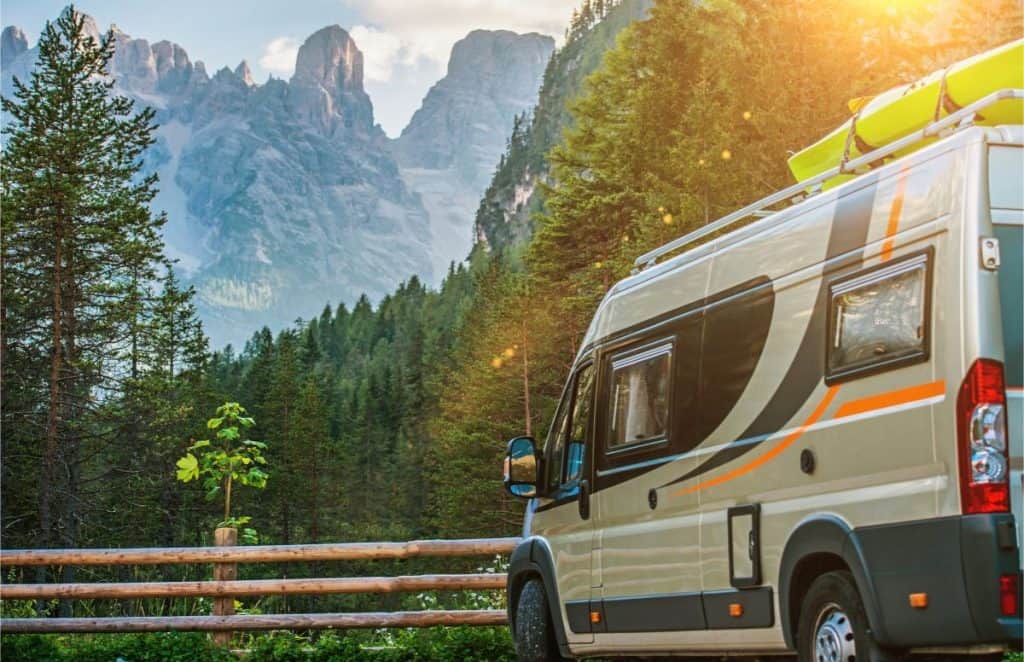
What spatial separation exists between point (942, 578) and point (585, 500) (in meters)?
3.57

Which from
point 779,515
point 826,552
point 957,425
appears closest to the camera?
point 957,425

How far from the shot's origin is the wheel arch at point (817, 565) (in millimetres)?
5352

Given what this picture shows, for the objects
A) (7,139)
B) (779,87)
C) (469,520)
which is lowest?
(469,520)

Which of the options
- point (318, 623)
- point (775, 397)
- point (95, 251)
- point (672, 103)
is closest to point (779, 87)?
point (672, 103)

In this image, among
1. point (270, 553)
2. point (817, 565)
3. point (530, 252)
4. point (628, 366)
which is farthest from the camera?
point (530, 252)

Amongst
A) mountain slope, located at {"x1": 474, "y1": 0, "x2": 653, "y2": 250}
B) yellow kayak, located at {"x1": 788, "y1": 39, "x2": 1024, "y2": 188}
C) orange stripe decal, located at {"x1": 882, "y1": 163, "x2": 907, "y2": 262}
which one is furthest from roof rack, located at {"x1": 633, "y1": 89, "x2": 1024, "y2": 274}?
mountain slope, located at {"x1": 474, "y1": 0, "x2": 653, "y2": 250}

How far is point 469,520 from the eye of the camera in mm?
57594

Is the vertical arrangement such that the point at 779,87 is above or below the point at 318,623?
above

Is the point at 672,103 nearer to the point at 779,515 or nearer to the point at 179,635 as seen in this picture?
the point at 179,635

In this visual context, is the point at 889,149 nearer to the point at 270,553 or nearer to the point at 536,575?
the point at 536,575

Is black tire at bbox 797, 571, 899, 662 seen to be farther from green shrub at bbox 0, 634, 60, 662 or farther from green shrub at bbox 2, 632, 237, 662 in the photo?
green shrub at bbox 0, 634, 60, 662

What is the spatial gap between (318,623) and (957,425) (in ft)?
28.5

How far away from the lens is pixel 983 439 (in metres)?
4.90

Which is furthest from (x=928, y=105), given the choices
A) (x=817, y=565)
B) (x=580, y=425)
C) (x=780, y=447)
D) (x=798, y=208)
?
(x=580, y=425)
